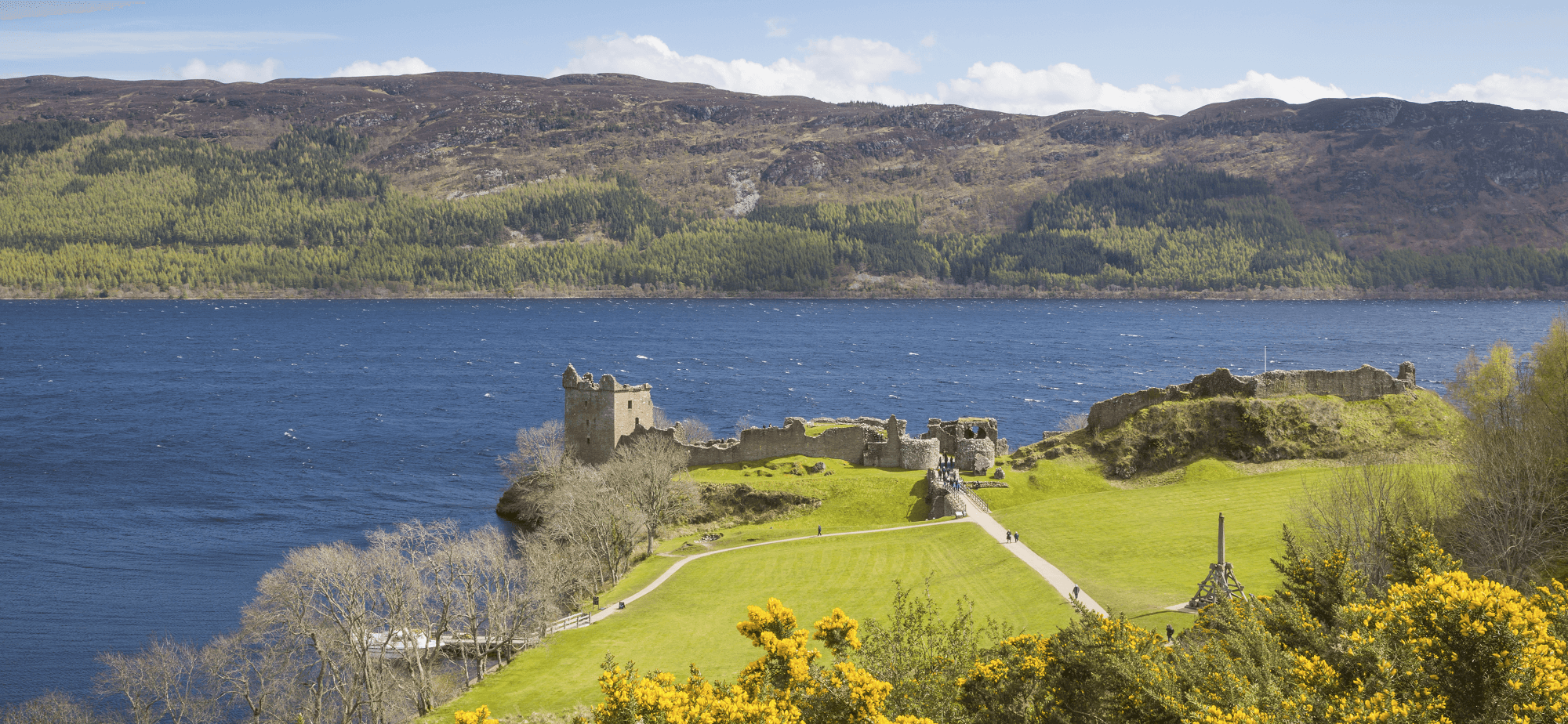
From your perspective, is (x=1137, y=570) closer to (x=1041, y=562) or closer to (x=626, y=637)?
(x=1041, y=562)

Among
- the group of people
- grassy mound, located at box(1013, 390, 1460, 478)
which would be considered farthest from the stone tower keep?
grassy mound, located at box(1013, 390, 1460, 478)

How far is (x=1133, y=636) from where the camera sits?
1178 inches

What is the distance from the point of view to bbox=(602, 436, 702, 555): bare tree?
73188mm

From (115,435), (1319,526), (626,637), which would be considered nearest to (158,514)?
(115,435)

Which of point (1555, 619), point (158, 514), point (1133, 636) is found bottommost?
point (158, 514)

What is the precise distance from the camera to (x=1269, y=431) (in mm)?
71938

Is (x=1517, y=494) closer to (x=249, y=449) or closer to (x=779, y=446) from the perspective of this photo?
(x=779, y=446)

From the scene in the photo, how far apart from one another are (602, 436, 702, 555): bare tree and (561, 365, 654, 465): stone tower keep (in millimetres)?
4189

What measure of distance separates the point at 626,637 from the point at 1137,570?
2386cm

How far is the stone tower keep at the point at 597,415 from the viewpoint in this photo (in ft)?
279

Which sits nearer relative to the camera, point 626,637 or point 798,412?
point 626,637

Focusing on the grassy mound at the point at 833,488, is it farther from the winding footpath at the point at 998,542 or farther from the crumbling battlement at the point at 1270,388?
the crumbling battlement at the point at 1270,388

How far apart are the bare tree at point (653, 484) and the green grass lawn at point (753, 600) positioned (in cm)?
831

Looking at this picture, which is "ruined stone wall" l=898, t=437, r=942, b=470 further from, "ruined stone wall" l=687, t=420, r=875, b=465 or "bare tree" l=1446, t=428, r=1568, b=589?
"bare tree" l=1446, t=428, r=1568, b=589
